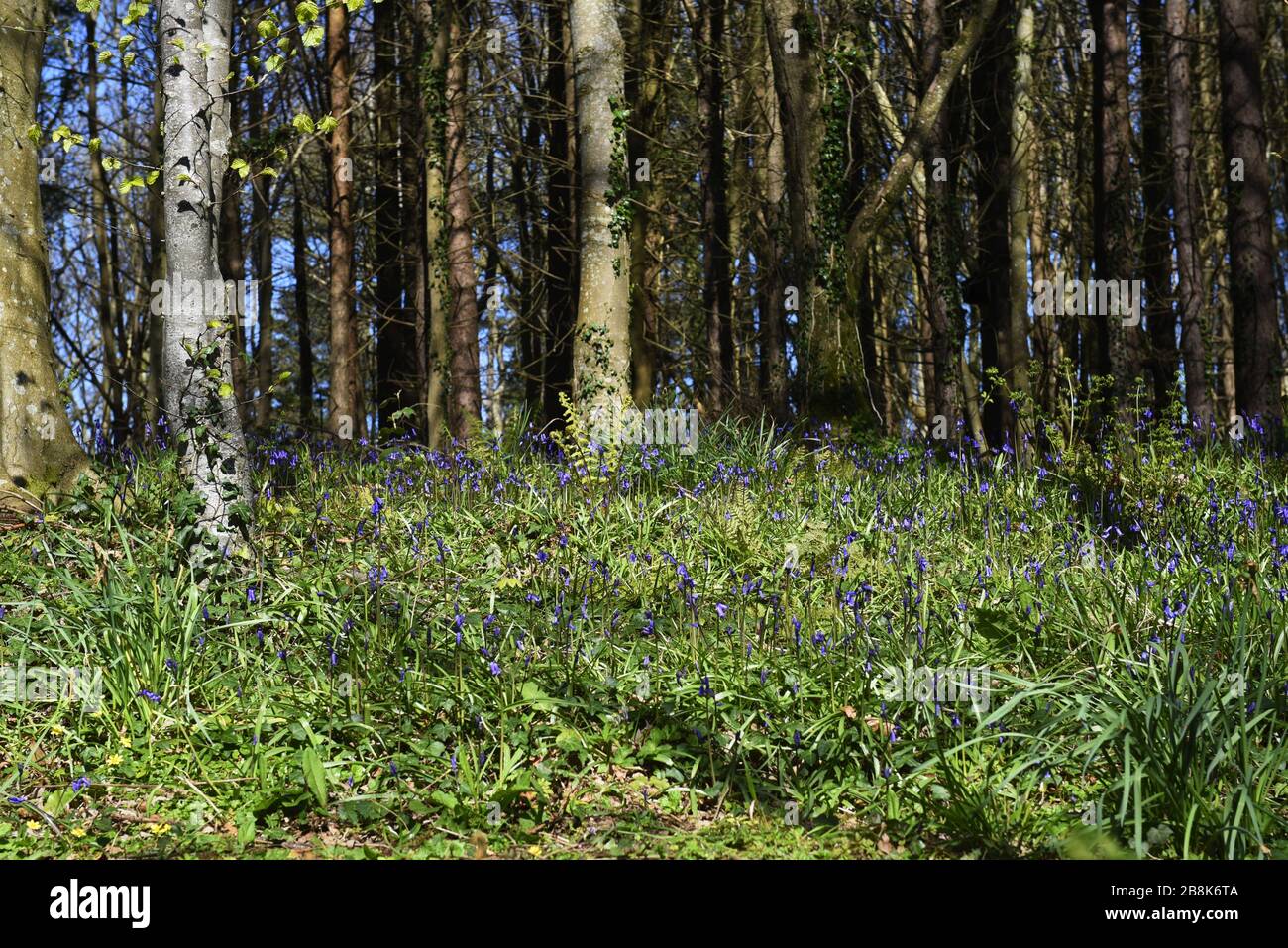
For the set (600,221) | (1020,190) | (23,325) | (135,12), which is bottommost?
(23,325)

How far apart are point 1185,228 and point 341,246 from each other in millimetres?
10143

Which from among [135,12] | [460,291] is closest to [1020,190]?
[460,291]

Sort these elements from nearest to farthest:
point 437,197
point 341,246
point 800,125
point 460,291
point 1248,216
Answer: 1. point 800,125
2. point 1248,216
3. point 460,291
4. point 437,197
5. point 341,246

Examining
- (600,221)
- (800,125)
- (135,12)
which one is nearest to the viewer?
(135,12)

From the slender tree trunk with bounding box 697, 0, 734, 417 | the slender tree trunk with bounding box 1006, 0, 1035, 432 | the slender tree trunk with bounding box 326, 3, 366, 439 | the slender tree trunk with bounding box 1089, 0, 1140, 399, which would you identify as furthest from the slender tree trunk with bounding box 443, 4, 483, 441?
the slender tree trunk with bounding box 1089, 0, 1140, 399

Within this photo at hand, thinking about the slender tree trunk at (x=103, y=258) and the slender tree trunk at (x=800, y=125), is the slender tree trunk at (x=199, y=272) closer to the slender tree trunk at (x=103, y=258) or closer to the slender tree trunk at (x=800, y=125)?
the slender tree trunk at (x=800, y=125)

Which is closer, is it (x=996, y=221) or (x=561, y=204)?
(x=996, y=221)

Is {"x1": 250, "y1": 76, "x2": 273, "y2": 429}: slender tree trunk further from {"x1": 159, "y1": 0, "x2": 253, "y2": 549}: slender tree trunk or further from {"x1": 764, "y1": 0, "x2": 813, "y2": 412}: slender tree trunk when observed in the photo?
{"x1": 159, "y1": 0, "x2": 253, "y2": 549}: slender tree trunk

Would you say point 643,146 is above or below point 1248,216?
above

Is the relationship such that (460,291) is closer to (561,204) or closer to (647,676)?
(561,204)

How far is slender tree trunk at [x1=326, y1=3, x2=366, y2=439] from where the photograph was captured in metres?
13.8

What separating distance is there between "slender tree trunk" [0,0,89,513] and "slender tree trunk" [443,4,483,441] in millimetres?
5144

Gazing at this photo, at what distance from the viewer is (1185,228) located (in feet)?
42.3

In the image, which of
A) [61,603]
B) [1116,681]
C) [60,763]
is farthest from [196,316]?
[1116,681]
